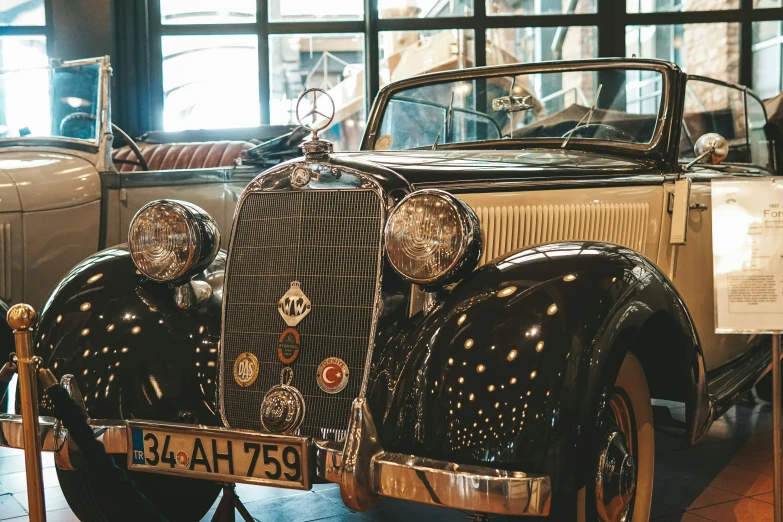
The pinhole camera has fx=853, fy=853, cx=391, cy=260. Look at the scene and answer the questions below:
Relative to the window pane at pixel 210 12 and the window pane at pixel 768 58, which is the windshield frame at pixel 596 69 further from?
the window pane at pixel 768 58

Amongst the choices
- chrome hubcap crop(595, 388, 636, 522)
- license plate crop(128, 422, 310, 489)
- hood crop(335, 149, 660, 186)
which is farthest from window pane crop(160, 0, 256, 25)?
chrome hubcap crop(595, 388, 636, 522)

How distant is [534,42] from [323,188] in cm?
717

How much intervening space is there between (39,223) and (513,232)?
10.2 feet

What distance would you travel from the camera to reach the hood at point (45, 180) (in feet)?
15.4

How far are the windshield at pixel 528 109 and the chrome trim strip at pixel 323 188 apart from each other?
137cm

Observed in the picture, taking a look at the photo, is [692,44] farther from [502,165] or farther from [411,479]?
[411,479]

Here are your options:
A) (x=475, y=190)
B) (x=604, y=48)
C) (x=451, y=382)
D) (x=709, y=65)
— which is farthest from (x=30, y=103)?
(x=709, y=65)

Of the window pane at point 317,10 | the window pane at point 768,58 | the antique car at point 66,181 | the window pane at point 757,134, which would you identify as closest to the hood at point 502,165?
the window pane at point 757,134

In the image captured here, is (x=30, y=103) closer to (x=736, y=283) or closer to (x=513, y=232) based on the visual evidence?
(x=513, y=232)

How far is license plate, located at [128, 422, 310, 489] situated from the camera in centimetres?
→ 199

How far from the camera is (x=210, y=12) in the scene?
873 cm

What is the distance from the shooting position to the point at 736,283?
261cm

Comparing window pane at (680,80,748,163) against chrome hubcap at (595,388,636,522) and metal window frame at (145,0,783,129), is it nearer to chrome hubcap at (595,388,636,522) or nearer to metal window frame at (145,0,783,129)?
chrome hubcap at (595,388,636,522)

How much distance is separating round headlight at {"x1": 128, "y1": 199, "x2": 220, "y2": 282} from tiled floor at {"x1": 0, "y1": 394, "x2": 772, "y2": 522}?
1034 millimetres
